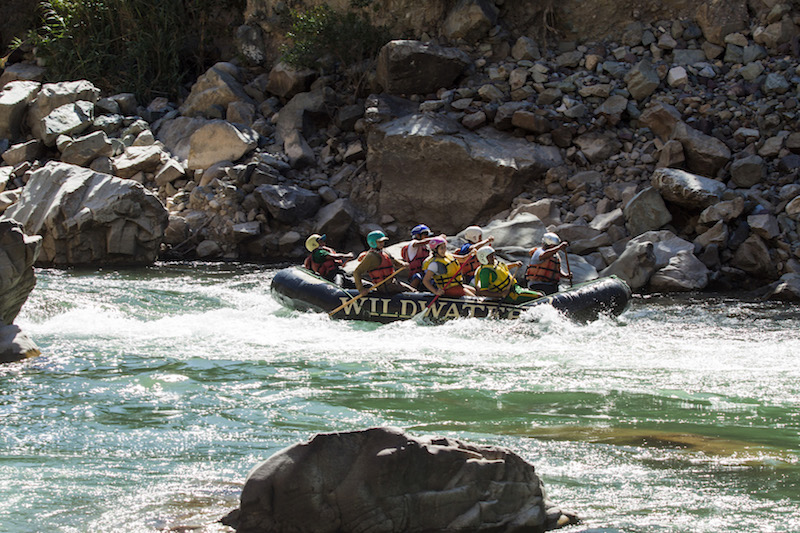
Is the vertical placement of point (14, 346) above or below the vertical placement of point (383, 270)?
below

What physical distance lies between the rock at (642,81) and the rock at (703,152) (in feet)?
Answer: 6.10

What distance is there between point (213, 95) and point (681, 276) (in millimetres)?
12225

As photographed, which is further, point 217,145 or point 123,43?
point 123,43

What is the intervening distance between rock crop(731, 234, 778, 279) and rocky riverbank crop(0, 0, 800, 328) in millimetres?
32

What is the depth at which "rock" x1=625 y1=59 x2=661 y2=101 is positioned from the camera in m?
16.7

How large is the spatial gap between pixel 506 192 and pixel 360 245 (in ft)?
10.0

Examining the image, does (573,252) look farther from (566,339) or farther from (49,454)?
(49,454)

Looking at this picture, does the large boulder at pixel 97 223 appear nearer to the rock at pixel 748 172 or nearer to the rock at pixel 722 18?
the rock at pixel 748 172

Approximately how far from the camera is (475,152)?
1647cm

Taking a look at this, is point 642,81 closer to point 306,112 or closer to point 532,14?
point 532,14

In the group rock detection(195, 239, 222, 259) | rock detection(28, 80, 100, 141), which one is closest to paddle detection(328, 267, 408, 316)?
rock detection(195, 239, 222, 259)

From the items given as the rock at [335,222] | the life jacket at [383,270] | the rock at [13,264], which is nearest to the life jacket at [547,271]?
the life jacket at [383,270]

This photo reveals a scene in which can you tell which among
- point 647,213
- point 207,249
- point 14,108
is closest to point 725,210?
point 647,213

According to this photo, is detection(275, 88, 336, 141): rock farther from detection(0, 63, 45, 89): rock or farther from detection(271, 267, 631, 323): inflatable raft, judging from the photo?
detection(271, 267, 631, 323): inflatable raft
